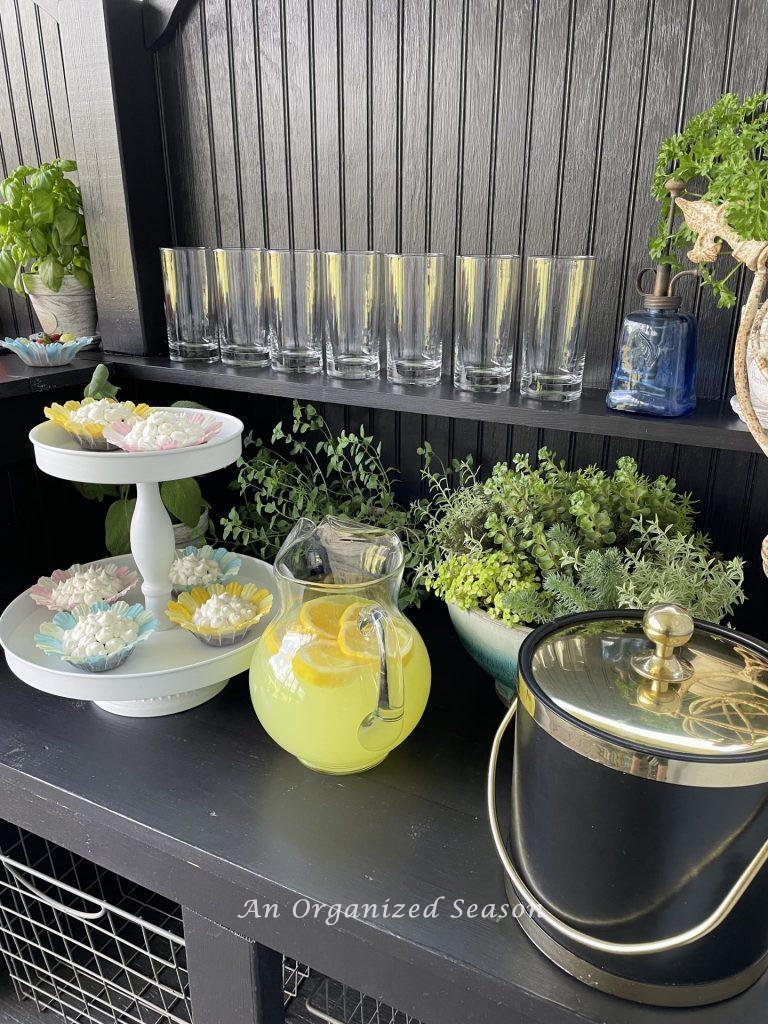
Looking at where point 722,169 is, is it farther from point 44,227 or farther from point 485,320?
point 44,227

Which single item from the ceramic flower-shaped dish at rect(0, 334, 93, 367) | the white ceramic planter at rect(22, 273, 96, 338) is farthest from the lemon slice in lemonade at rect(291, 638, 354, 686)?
the white ceramic planter at rect(22, 273, 96, 338)

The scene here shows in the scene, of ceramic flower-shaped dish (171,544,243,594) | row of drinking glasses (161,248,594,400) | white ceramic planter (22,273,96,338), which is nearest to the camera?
row of drinking glasses (161,248,594,400)

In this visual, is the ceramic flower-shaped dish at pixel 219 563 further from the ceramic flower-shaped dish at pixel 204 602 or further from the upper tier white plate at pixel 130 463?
the upper tier white plate at pixel 130 463

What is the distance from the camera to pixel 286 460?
1.34 metres

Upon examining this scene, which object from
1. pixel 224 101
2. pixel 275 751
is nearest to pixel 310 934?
pixel 275 751

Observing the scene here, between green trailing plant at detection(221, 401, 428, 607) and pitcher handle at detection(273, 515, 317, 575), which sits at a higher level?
pitcher handle at detection(273, 515, 317, 575)

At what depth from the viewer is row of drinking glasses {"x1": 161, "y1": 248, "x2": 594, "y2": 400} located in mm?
963

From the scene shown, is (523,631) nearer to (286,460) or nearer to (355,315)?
(355,315)

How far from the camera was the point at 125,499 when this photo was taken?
123 cm

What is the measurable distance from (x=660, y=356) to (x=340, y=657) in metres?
0.50

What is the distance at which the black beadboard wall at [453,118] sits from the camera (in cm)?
90

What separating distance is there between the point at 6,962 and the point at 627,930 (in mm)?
1106

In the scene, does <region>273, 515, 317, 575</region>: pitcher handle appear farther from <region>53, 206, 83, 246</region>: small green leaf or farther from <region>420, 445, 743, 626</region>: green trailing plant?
<region>53, 206, 83, 246</region>: small green leaf

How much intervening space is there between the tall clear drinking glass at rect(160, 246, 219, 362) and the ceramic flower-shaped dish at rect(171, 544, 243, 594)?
316 mm
